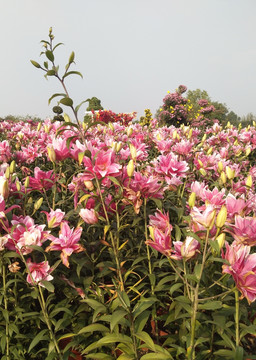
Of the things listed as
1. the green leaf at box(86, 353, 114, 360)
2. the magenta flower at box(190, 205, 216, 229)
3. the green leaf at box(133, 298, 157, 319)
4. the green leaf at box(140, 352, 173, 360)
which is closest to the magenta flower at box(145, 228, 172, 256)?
the magenta flower at box(190, 205, 216, 229)

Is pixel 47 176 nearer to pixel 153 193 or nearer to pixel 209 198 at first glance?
pixel 153 193

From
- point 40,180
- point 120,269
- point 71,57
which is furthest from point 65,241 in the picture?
point 71,57

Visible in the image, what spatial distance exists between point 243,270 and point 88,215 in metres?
0.75

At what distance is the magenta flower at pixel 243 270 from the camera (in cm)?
106

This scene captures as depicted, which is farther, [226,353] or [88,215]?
[88,215]

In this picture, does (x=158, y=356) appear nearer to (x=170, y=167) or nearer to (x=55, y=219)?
(x=55, y=219)

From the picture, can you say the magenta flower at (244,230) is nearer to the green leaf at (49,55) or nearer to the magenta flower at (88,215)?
the magenta flower at (88,215)

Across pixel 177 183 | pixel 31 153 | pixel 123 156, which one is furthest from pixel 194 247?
pixel 31 153

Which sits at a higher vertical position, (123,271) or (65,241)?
(65,241)

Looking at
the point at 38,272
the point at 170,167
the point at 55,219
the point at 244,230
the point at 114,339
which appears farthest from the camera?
the point at 170,167

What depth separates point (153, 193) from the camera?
64.4 inches

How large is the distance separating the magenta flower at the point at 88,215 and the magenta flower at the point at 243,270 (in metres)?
0.68

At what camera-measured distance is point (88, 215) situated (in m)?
1.48

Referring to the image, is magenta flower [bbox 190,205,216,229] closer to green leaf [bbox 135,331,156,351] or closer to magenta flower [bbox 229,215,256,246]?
→ magenta flower [bbox 229,215,256,246]
